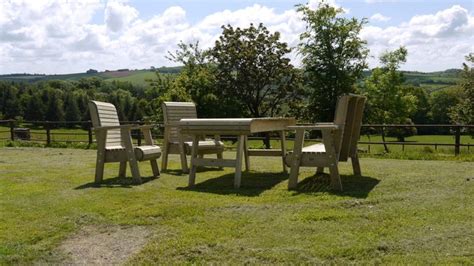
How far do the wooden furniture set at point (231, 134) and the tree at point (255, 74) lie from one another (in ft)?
55.9

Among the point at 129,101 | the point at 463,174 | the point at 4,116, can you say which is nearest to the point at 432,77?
the point at 129,101

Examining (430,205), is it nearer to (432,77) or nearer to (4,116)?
(4,116)

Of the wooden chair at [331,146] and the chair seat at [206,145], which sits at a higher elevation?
the wooden chair at [331,146]

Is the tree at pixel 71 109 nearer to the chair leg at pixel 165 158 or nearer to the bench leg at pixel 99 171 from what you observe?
the chair leg at pixel 165 158

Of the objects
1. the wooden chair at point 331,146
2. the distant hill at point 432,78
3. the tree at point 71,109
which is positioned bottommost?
the tree at point 71,109

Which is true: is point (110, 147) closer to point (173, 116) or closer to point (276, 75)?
point (173, 116)

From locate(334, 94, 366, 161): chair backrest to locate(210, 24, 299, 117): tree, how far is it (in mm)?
18250

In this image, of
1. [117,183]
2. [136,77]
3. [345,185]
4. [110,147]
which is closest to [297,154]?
[345,185]

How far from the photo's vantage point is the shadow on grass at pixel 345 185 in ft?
17.8

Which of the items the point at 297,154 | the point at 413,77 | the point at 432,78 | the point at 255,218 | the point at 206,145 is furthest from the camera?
the point at 432,78

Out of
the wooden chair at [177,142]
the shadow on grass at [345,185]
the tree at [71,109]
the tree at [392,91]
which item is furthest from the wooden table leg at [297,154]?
the tree at [71,109]

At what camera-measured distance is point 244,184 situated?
21.0 feet

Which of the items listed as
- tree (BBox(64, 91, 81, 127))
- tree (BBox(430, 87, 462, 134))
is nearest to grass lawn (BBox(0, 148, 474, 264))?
tree (BBox(430, 87, 462, 134))

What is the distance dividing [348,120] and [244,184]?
156cm
